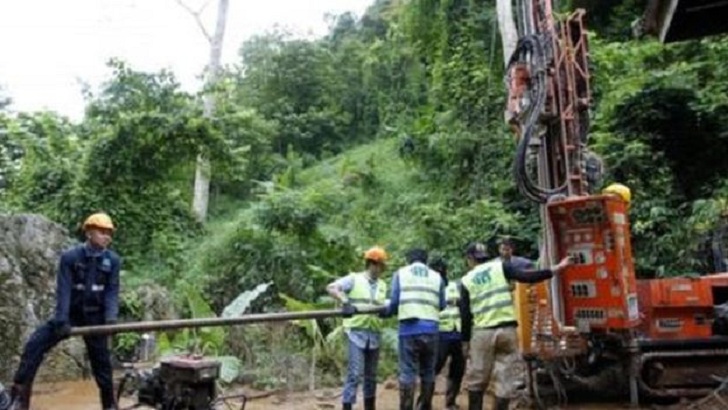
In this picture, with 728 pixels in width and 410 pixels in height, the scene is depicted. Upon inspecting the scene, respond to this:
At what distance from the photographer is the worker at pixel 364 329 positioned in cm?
770

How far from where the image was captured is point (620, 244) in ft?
24.1

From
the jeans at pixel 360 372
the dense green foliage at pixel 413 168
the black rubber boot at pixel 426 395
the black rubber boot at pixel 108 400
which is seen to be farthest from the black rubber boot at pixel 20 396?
the dense green foliage at pixel 413 168

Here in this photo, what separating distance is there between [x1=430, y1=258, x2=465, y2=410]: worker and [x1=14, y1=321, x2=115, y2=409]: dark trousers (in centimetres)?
372

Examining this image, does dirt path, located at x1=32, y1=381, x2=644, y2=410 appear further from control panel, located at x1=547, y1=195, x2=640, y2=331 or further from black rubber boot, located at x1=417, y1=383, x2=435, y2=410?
control panel, located at x1=547, y1=195, x2=640, y2=331

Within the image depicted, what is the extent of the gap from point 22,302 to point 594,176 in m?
7.86

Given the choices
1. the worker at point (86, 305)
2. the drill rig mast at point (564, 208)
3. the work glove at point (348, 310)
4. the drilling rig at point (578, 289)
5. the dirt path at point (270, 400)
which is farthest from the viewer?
the dirt path at point (270, 400)

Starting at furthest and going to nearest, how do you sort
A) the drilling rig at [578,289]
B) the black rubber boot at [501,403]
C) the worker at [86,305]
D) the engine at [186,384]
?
the drilling rig at [578,289] < the black rubber boot at [501,403] < the worker at [86,305] < the engine at [186,384]

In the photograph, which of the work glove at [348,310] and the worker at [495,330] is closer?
the worker at [495,330]

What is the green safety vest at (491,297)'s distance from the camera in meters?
7.03

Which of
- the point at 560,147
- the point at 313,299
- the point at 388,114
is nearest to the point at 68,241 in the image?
the point at 313,299

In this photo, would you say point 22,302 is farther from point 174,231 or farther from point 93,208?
point 174,231

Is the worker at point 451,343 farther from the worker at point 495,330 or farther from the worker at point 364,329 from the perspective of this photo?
the worker at point 495,330

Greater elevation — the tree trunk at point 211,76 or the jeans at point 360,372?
the tree trunk at point 211,76

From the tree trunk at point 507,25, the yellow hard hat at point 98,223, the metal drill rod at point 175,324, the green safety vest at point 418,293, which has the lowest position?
the metal drill rod at point 175,324
